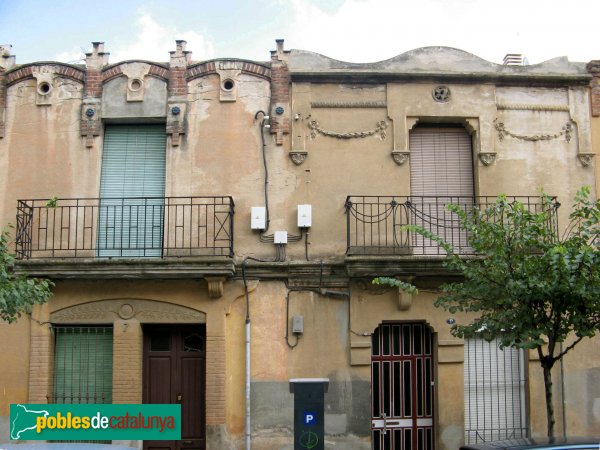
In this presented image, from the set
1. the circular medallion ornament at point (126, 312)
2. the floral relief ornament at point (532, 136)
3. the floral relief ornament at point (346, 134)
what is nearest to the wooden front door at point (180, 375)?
the circular medallion ornament at point (126, 312)

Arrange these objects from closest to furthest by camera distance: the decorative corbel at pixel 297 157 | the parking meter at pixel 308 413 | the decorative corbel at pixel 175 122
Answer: the parking meter at pixel 308 413
the decorative corbel at pixel 297 157
the decorative corbel at pixel 175 122

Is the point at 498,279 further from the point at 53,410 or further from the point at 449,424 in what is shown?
the point at 53,410

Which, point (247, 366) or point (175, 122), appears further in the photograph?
point (175, 122)

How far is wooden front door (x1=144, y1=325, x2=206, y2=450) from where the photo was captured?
42.2 feet

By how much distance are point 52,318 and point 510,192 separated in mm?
8319

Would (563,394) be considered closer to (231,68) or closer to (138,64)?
(231,68)

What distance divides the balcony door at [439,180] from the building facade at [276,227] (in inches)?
1.6

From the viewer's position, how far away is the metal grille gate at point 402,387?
1295 centimetres

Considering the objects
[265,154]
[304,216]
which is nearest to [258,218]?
[304,216]

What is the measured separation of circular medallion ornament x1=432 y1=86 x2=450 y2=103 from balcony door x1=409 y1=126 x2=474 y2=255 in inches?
20.8

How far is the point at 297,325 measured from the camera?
12734 millimetres

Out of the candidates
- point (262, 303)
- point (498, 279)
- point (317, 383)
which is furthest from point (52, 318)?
point (498, 279)

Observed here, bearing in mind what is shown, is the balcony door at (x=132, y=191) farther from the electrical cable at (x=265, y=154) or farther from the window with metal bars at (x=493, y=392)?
the window with metal bars at (x=493, y=392)

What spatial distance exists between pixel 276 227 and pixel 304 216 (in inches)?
21.8
